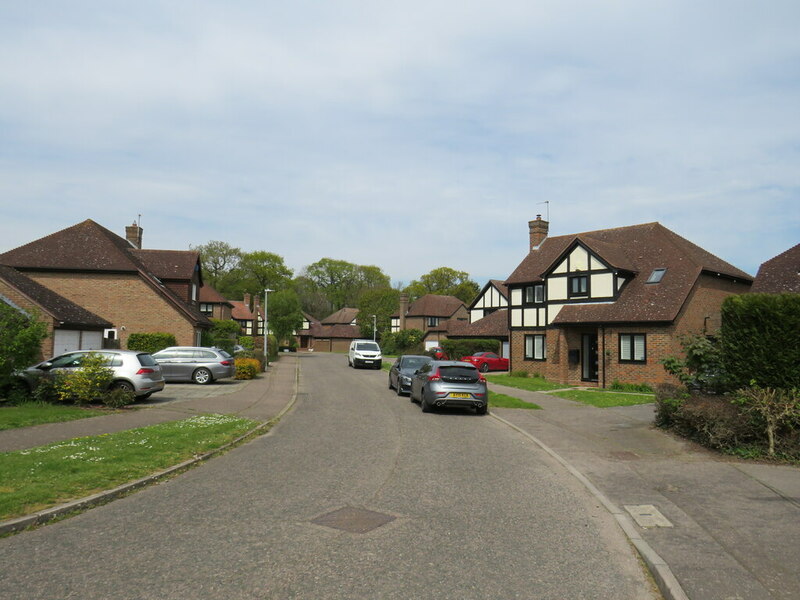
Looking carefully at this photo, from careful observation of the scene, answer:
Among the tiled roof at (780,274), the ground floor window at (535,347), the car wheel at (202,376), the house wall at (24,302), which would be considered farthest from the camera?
the ground floor window at (535,347)

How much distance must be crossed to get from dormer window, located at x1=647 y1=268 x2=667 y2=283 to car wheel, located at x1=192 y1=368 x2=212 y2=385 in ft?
66.0

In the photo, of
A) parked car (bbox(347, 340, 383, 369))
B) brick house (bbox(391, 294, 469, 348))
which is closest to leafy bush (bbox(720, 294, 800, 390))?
parked car (bbox(347, 340, 383, 369))

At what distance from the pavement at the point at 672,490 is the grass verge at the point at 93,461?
3.73 ft

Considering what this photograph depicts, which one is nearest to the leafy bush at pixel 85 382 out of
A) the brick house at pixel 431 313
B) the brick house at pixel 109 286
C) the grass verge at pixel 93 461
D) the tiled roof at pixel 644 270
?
the grass verge at pixel 93 461

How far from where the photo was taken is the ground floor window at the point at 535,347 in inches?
1313

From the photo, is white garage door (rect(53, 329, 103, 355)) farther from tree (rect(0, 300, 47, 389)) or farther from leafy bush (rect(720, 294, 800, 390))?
leafy bush (rect(720, 294, 800, 390))

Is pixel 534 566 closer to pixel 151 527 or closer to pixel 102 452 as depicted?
pixel 151 527

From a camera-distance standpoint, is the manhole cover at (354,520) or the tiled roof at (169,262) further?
the tiled roof at (169,262)

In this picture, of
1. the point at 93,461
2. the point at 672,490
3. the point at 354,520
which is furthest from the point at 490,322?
the point at 354,520

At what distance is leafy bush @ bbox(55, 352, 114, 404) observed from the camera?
1669 centimetres

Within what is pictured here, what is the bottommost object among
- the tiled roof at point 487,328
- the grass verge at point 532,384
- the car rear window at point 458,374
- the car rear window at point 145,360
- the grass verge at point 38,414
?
the grass verge at point 532,384

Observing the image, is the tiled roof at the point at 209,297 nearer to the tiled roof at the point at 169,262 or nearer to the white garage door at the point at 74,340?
the tiled roof at the point at 169,262

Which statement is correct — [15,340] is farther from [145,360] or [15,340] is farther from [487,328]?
[487,328]

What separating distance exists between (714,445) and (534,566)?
742cm
